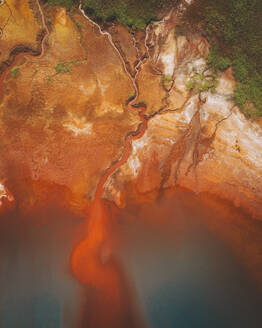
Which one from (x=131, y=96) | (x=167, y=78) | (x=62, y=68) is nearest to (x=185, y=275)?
(x=131, y=96)

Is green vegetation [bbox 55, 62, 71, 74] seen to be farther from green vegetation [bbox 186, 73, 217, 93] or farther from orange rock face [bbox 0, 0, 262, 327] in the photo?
green vegetation [bbox 186, 73, 217, 93]

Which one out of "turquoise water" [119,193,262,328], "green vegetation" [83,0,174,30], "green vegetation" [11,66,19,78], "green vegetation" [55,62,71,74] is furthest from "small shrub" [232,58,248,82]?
"green vegetation" [11,66,19,78]

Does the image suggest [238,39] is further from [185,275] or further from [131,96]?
[185,275]

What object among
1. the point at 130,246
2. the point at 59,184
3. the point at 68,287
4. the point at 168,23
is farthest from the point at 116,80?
the point at 68,287

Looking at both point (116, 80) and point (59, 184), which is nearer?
point (59, 184)

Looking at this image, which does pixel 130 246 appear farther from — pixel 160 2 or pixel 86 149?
pixel 160 2
